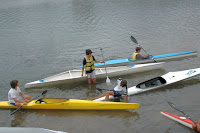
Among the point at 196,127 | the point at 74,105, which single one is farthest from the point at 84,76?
the point at 196,127

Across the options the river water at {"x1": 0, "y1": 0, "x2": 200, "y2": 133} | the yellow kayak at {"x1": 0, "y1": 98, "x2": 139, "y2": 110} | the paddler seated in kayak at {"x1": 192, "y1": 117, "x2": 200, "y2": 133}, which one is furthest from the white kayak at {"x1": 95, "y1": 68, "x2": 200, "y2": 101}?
the paddler seated in kayak at {"x1": 192, "y1": 117, "x2": 200, "y2": 133}

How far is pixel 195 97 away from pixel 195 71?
133 centimetres

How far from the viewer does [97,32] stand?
56.3ft

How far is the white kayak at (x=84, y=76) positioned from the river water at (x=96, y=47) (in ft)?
0.81

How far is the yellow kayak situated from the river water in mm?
191

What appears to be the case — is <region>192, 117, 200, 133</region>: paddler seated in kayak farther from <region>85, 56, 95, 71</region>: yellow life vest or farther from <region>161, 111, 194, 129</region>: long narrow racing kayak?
<region>85, 56, 95, 71</region>: yellow life vest

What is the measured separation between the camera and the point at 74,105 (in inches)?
287

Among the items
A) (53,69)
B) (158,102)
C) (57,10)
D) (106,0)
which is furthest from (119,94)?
(106,0)

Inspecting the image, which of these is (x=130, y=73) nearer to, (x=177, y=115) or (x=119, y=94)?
(x=119, y=94)

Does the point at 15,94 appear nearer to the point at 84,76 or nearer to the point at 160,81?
the point at 84,76

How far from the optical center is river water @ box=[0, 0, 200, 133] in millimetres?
6955

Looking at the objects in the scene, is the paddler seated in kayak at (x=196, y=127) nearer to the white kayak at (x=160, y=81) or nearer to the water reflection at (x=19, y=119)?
the white kayak at (x=160, y=81)

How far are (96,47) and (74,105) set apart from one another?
7299 millimetres

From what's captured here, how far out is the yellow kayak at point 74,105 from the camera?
705 cm
